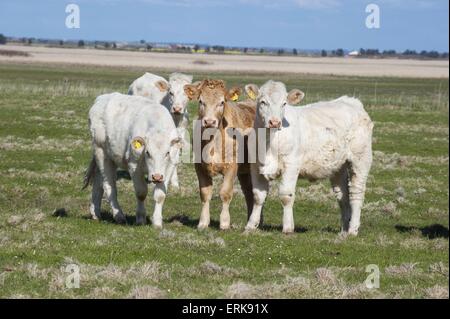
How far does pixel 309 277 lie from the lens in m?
10.0

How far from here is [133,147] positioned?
13.1 meters

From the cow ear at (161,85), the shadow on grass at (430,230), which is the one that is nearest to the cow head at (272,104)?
the shadow on grass at (430,230)

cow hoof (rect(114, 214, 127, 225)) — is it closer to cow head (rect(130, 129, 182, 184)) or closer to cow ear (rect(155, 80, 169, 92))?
cow head (rect(130, 129, 182, 184))

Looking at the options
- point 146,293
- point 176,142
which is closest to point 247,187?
point 176,142

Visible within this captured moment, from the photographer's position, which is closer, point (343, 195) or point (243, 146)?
point (243, 146)

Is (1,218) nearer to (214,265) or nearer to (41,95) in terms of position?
(214,265)

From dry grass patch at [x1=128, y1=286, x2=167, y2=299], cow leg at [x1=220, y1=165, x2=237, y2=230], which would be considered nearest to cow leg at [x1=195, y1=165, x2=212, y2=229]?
cow leg at [x1=220, y1=165, x2=237, y2=230]

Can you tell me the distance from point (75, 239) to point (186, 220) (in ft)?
9.82

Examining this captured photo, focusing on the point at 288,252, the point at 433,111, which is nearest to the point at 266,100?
the point at 288,252

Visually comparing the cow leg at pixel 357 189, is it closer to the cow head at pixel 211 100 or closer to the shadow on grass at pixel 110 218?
the cow head at pixel 211 100

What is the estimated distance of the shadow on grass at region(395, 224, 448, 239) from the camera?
13955 mm

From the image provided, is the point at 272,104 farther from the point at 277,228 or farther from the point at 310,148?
the point at 277,228

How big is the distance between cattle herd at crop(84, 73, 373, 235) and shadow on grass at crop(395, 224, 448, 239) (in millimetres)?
1202

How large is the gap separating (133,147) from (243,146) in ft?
5.86
